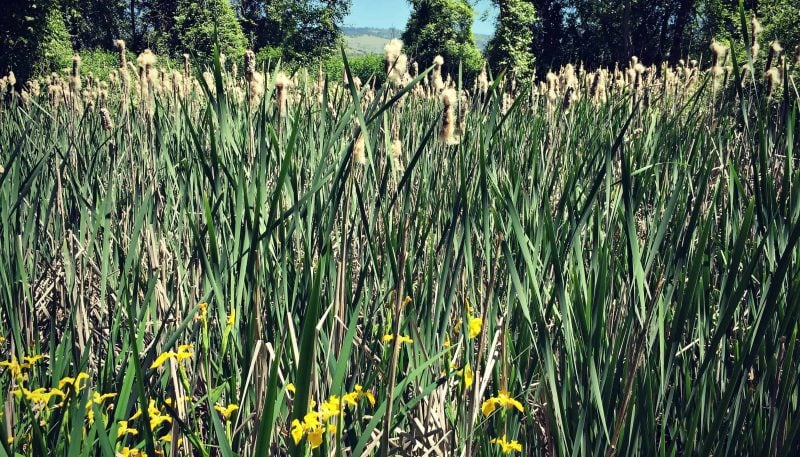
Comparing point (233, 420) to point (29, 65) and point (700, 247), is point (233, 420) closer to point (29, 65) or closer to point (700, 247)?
point (700, 247)

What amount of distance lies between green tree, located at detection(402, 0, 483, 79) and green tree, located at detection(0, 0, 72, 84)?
33.8ft

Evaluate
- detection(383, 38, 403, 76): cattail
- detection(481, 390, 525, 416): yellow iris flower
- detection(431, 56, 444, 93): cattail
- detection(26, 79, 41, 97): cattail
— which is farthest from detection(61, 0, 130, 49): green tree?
detection(481, 390, 525, 416): yellow iris flower

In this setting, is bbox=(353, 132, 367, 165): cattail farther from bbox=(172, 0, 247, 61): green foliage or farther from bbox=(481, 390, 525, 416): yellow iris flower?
bbox=(172, 0, 247, 61): green foliage

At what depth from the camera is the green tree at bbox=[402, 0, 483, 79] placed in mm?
18672

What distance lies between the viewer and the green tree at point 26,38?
9328 millimetres

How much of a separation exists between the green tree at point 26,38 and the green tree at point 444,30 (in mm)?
10302

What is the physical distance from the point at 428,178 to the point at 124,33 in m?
34.8

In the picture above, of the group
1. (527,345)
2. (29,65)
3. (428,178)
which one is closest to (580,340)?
(527,345)

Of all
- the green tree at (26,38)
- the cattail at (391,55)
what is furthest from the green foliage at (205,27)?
the cattail at (391,55)

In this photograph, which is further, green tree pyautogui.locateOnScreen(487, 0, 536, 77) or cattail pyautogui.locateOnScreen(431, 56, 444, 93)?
green tree pyautogui.locateOnScreen(487, 0, 536, 77)

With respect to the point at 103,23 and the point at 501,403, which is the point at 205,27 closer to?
the point at 501,403

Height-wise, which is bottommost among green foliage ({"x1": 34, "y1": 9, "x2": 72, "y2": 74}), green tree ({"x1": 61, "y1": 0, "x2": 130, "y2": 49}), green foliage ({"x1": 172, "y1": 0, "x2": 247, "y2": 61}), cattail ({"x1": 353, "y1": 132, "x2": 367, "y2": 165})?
cattail ({"x1": 353, "y1": 132, "x2": 367, "y2": 165})

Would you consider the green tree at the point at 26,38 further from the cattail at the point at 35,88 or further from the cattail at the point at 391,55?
the cattail at the point at 391,55

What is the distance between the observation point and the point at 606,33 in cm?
1992
